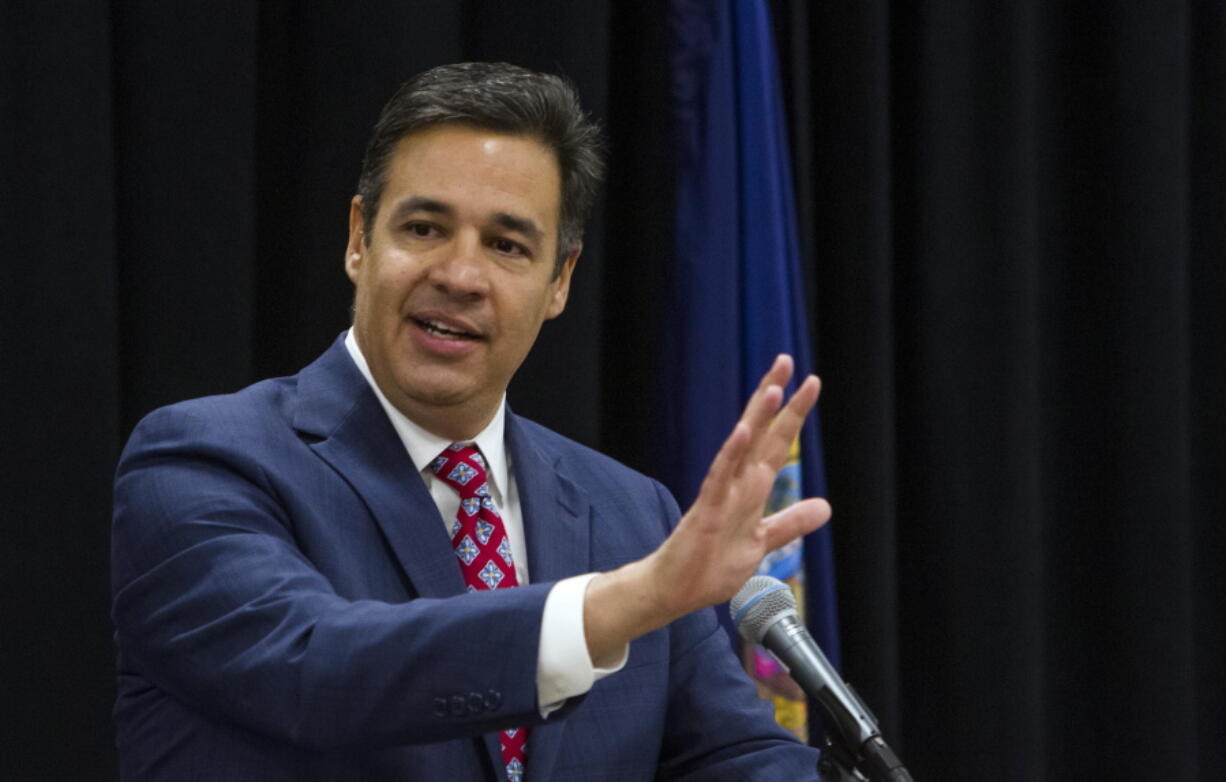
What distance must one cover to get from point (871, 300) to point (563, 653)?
2.00 meters

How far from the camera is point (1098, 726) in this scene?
3672 mm

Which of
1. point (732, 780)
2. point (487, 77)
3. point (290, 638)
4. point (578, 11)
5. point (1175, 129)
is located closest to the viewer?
point (290, 638)

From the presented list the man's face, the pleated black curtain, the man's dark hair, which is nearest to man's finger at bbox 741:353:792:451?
the man's face

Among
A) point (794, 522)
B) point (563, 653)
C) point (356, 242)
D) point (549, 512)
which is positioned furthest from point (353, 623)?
point (356, 242)

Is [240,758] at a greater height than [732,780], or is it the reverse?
[240,758]

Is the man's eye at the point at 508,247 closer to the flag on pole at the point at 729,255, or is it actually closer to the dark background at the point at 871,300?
the dark background at the point at 871,300

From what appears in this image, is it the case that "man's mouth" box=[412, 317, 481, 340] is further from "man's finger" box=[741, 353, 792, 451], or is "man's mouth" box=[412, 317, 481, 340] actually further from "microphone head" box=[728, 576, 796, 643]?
"man's finger" box=[741, 353, 792, 451]

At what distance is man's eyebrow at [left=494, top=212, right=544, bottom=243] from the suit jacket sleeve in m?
0.46

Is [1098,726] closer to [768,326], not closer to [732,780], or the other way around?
[768,326]

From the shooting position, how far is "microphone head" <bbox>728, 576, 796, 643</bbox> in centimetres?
152

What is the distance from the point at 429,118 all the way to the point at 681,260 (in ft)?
3.39

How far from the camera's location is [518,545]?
1979 mm

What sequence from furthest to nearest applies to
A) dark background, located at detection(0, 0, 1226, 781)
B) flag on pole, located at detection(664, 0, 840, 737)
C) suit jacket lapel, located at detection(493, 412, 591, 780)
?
flag on pole, located at detection(664, 0, 840, 737) < dark background, located at detection(0, 0, 1226, 781) < suit jacket lapel, located at detection(493, 412, 591, 780)

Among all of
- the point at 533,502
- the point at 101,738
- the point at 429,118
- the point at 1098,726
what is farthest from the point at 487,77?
the point at 1098,726
